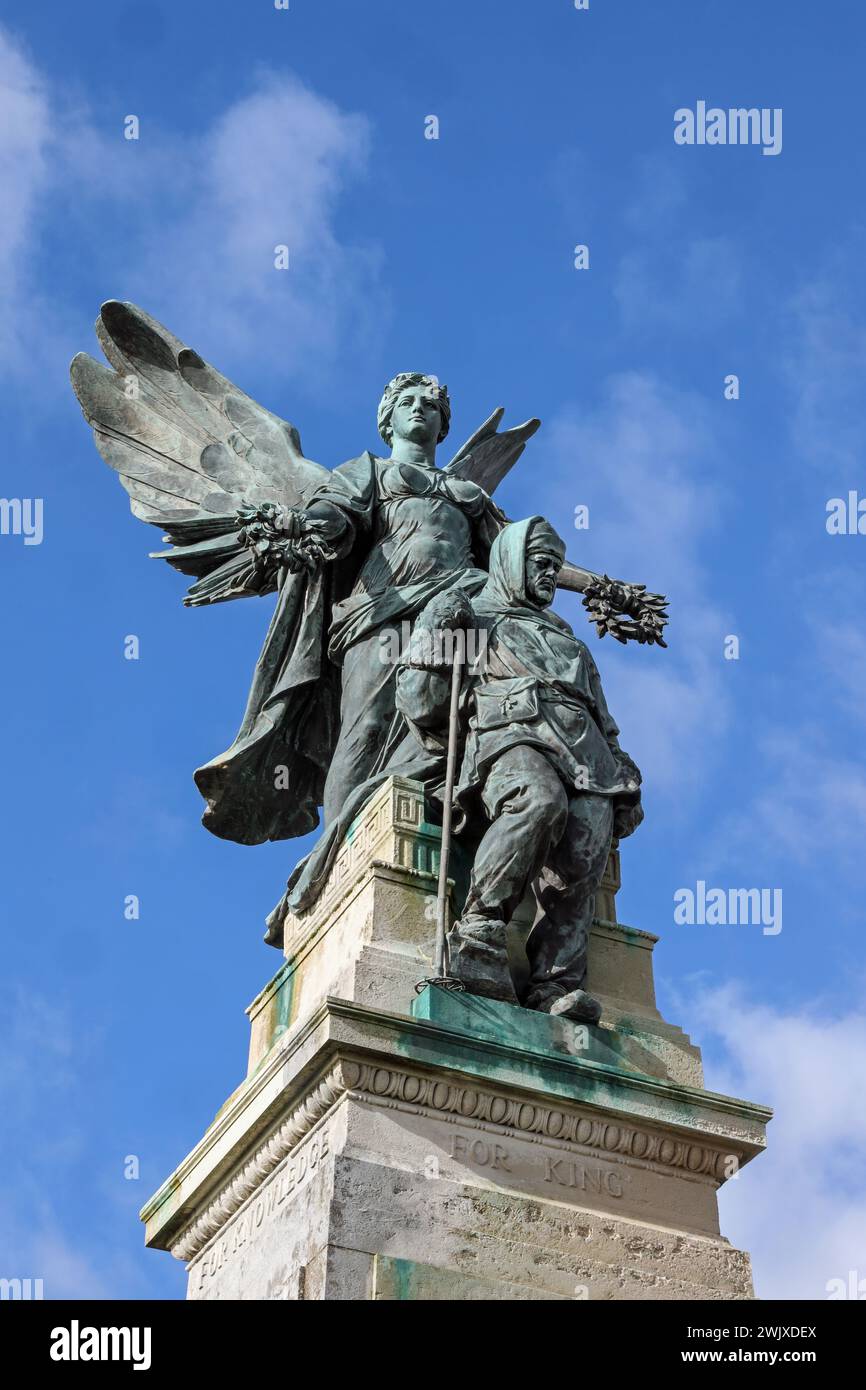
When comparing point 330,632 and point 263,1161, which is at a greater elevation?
point 330,632

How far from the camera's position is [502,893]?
545 inches

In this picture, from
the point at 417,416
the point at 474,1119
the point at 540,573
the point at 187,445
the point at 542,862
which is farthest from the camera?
the point at 187,445

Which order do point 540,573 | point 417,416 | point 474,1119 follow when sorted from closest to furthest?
point 474,1119 < point 540,573 < point 417,416

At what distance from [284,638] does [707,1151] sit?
5.65 meters

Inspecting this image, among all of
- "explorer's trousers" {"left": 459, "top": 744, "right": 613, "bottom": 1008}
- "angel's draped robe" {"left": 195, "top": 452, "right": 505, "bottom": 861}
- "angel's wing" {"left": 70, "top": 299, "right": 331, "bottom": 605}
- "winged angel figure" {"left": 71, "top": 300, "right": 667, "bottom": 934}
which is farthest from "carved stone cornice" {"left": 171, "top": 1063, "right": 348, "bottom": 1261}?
"angel's wing" {"left": 70, "top": 299, "right": 331, "bottom": 605}

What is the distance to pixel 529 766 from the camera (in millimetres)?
14297

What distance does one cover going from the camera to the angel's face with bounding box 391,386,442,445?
1809 centimetres

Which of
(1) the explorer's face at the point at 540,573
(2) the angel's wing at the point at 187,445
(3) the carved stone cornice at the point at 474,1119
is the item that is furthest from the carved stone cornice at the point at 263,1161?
(2) the angel's wing at the point at 187,445

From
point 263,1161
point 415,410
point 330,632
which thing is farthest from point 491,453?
point 263,1161

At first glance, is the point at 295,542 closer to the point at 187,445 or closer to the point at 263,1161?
the point at 187,445

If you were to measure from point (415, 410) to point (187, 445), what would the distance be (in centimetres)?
223

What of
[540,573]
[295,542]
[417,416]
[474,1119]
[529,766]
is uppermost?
[417,416]
